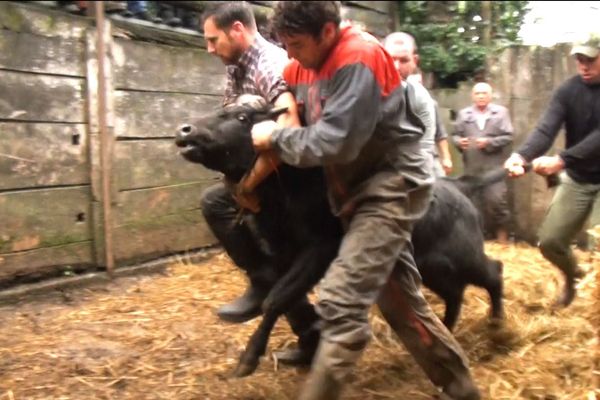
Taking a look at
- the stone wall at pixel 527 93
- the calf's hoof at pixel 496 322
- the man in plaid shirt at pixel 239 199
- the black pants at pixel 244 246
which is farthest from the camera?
the stone wall at pixel 527 93

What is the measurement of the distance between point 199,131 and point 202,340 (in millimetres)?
1623

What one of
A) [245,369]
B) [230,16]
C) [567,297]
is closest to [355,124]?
[230,16]

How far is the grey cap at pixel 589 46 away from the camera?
13.8ft

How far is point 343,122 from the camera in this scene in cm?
262

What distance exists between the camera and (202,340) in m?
4.46

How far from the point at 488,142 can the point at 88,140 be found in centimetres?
429

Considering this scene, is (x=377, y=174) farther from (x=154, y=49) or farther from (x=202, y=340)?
(x=154, y=49)

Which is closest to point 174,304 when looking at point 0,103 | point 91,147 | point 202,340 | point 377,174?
point 202,340

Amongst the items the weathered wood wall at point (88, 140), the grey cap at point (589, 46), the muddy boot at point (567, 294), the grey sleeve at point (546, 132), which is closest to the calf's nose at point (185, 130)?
the grey sleeve at point (546, 132)

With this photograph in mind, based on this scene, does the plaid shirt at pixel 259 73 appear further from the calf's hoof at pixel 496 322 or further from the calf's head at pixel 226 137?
the calf's hoof at pixel 496 322

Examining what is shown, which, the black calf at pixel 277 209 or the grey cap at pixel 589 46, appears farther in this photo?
the grey cap at pixel 589 46

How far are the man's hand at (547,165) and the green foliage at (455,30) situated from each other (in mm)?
5502

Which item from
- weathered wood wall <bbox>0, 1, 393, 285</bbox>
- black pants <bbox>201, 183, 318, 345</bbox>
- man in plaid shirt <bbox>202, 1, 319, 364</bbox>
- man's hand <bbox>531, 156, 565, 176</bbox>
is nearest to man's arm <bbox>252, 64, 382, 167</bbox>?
man in plaid shirt <bbox>202, 1, 319, 364</bbox>

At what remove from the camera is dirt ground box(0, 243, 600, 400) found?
3.59m
